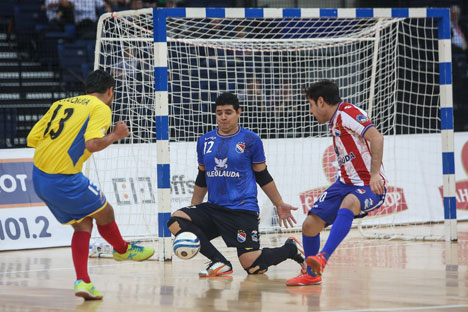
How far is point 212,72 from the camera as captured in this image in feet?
37.4

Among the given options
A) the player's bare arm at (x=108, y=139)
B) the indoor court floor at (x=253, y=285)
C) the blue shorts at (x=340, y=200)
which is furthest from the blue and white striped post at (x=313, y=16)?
the player's bare arm at (x=108, y=139)

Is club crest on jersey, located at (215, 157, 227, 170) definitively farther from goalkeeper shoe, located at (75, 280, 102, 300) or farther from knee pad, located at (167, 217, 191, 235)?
goalkeeper shoe, located at (75, 280, 102, 300)

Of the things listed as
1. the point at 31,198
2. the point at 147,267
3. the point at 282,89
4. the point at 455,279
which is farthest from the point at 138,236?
the point at 455,279

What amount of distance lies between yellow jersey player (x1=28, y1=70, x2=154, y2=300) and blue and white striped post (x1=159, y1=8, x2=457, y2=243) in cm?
238

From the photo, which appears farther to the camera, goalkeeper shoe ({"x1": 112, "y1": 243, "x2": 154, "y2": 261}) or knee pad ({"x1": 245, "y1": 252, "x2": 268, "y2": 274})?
knee pad ({"x1": 245, "y1": 252, "x2": 268, "y2": 274})

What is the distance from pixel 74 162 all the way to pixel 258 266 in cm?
216

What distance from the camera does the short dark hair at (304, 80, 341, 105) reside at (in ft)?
21.5

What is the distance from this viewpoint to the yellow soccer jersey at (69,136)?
5629mm

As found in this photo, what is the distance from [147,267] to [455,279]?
3.07 meters

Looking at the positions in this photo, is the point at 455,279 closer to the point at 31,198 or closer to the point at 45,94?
the point at 31,198

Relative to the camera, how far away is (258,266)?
7004mm

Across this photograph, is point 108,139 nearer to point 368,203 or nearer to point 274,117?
point 368,203

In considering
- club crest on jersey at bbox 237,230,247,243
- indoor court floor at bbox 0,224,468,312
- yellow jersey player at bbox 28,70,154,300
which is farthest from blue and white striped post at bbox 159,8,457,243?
yellow jersey player at bbox 28,70,154,300

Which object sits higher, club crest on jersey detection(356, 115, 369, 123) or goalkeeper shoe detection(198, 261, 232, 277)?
club crest on jersey detection(356, 115, 369, 123)
